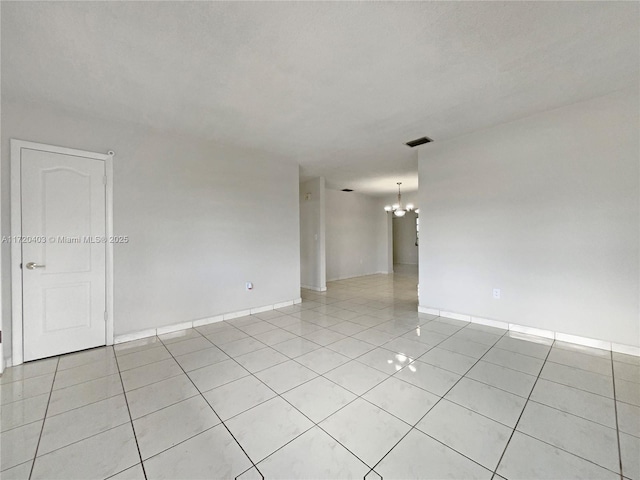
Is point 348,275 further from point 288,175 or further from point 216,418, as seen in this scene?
point 216,418

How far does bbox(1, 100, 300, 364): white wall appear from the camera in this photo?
2840 millimetres

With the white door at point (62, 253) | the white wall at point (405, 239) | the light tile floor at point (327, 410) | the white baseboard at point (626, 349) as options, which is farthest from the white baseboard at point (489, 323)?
the white wall at point (405, 239)

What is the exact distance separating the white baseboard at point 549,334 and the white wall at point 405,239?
7.80m

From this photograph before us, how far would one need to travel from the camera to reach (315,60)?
Answer: 2064 mm

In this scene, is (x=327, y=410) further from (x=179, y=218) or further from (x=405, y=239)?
(x=405, y=239)

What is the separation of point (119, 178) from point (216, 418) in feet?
9.42

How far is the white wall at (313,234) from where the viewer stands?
6.01 meters

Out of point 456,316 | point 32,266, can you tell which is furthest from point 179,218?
point 456,316

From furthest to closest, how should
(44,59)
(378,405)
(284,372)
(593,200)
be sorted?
(593,200)
(284,372)
(44,59)
(378,405)

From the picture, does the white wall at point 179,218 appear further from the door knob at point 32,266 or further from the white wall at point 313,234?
the white wall at point 313,234

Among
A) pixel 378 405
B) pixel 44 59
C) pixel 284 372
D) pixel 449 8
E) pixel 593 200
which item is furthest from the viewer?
pixel 593 200

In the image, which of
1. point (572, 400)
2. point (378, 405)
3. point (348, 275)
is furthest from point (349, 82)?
point (348, 275)

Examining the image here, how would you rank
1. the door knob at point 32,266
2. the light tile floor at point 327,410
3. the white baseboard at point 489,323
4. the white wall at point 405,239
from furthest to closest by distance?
the white wall at point 405,239
the white baseboard at point 489,323
the door knob at point 32,266
the light tile floor at point 327,410

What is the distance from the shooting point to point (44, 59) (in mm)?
2000
